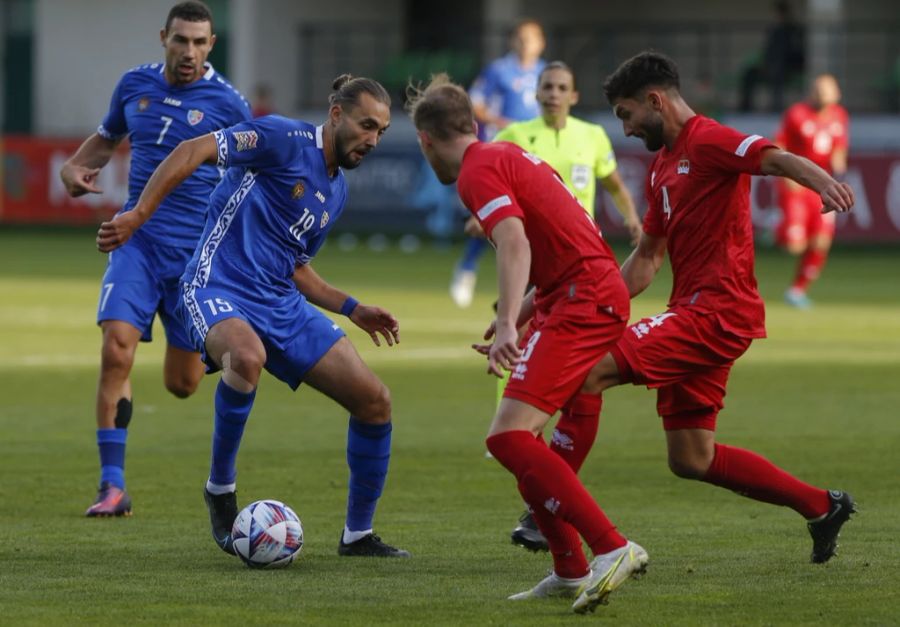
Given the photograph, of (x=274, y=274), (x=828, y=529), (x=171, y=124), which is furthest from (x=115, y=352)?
(x=828, y=529)

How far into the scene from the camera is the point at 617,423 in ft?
40.2

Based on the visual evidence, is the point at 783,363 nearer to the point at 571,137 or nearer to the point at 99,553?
the point at 571,137

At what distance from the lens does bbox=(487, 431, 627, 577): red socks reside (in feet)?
20.7

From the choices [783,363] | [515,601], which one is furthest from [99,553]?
[783,363]

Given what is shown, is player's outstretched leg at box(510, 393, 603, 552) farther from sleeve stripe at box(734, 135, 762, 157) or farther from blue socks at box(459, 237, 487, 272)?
blue socks at box(459, 237, 487, 272)

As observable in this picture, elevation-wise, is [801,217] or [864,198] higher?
[801,217]

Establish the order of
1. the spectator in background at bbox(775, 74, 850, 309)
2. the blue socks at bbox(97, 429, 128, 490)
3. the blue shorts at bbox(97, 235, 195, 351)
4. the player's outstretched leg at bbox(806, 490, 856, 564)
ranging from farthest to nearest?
1. the spectator in background at bbox(775, 74, 850, 309)
2. the blue shorts at bbox(97, 235, 195, 351)
3. the blue socks at bbox(97, 429, 128, 490)
4. the player's outstretched leg at bbox(806, 490, 856, 564)

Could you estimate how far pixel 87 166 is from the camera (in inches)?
370

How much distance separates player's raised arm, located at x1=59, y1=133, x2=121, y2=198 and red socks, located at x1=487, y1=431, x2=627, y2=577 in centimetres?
333

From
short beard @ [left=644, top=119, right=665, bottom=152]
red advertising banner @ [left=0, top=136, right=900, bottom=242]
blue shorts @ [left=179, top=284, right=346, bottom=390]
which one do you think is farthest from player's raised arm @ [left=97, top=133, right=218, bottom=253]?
red advertising banner @ [left=0, top=136, right=900, bottom=242]

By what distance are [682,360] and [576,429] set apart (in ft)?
1.83

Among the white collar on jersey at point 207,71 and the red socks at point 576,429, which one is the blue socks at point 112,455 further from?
the red socks at point 576,429

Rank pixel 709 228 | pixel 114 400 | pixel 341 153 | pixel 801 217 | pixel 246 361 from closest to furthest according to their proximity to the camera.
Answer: pixel 709 228 → pixel 246 361 → pixel 341 153 → pixel 114 400 → pixel 801 217

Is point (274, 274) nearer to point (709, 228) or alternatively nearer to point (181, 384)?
point (709, 228)
